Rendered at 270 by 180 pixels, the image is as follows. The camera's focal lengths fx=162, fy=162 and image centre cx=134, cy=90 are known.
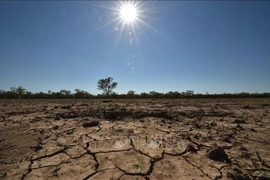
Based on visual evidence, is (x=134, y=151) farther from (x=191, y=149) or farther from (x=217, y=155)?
(x=217, y=155)

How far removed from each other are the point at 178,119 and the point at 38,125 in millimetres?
3131

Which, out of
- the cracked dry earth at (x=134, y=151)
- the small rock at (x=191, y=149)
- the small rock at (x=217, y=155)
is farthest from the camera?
the small rock at (x=191, y=149)

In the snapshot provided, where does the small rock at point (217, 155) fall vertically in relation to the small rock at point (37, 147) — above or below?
below

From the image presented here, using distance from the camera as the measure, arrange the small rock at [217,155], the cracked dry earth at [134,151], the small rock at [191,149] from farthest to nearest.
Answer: the small rock at [191,149] → the small rock at [217,155] → the cracked dry earth at [134,151]

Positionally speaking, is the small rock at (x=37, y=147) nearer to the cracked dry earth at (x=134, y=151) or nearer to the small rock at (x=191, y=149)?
the cracked dry earth at (x=134, y=151)

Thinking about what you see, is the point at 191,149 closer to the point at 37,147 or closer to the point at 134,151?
the point at 134,151

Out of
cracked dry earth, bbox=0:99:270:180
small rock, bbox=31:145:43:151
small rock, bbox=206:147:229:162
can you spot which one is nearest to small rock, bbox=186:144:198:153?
cracked dry earth, bbox=0:99:270:180

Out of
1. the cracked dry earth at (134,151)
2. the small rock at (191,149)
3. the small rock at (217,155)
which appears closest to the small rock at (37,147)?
the cracked dry earth at (134,151)

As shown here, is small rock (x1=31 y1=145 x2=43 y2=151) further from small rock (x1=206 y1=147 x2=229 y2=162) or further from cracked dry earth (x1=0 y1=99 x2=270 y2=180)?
small rock (x1=206 y1=147 x2=229 y2=162)

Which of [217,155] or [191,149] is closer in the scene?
[217,155]

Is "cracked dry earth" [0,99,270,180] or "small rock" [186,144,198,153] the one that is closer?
"cracked dry earth" [0,99,270,180]

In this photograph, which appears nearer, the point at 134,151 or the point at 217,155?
the point at 217,155

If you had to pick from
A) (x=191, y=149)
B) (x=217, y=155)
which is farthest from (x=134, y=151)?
(x=217, y=155)

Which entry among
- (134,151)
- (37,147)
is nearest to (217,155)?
(134,151)
